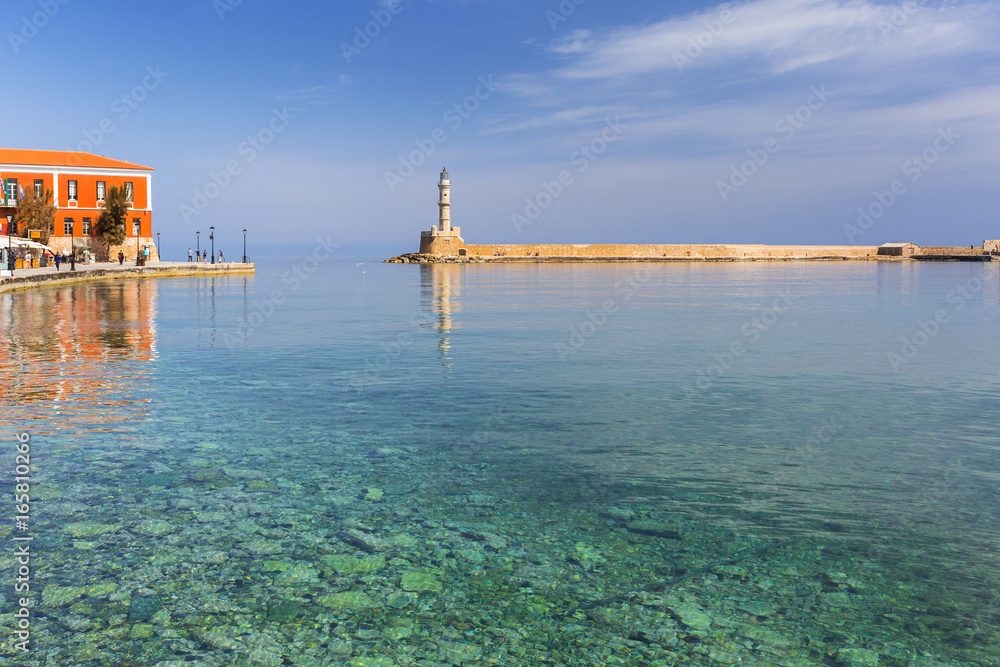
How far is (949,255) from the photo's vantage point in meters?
135

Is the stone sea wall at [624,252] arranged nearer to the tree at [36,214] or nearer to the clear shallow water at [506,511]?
the tree at [36,214]

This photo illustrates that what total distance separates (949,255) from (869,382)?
14150 cm

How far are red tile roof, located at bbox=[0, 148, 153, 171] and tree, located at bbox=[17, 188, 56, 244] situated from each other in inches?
156

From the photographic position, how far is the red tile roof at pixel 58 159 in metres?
59.6

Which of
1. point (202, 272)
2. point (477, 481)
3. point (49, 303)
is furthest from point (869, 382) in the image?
point (202, 272)

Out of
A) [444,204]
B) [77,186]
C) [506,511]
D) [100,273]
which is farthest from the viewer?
[444,204]

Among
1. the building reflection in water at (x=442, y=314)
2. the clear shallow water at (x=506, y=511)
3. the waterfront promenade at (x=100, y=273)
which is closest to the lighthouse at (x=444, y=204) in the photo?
the waterfront promenade at (x=100, y=273)

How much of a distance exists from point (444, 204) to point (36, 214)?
68.5 metres

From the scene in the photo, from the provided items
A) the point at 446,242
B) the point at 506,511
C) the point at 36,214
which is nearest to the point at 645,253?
the point at 446,242

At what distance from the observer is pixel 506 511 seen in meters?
7.23

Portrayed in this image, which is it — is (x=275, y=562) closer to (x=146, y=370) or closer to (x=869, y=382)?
(x=146, y=370)

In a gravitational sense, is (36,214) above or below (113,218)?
below

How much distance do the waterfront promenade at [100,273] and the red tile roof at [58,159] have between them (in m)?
8.28

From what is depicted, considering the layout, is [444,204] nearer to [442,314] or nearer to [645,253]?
[645,253]
